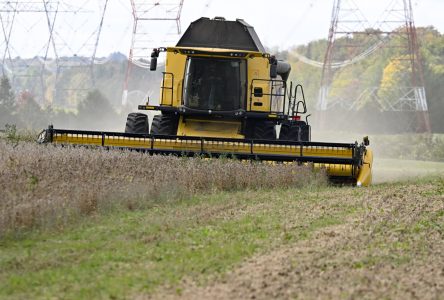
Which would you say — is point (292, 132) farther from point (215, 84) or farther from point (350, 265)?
point (350, 265)

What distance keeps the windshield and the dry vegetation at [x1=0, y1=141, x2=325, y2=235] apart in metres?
3.76

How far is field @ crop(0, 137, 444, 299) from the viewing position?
9008 millimetres

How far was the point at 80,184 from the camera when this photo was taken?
44.8 ft

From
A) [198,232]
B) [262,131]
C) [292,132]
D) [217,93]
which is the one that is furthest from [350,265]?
[292,132]

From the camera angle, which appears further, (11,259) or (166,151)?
(166,151)

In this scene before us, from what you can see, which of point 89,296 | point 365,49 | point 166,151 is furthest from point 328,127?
point 89,296

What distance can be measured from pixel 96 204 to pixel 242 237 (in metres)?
2.48

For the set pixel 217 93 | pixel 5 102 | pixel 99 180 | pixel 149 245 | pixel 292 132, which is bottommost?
pixel 149 245

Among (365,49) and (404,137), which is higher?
(365,49)

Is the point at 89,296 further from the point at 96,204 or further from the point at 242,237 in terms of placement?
the point at 96,204

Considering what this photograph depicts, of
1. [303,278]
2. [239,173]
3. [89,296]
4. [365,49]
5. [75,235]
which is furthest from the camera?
[365,49]

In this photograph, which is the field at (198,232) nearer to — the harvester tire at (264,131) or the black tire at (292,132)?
the harvester tire at (264,131)

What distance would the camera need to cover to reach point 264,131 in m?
21.5

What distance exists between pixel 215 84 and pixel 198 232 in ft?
33.5
